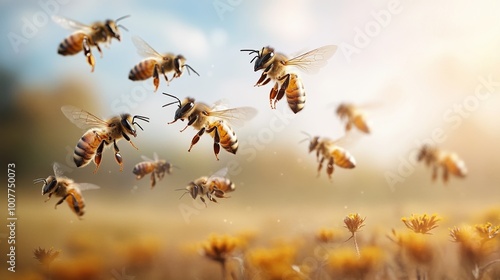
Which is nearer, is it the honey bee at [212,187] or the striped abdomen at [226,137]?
the striped abdomen at [226,137]


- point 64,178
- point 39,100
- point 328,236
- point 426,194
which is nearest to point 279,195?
point 426,194

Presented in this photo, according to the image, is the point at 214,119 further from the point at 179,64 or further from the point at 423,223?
the point at 423,223

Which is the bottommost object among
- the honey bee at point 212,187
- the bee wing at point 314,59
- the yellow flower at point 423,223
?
the honey bee at point 212,187

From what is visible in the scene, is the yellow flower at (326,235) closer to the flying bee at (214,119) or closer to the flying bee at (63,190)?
the flying bee at (214,119)

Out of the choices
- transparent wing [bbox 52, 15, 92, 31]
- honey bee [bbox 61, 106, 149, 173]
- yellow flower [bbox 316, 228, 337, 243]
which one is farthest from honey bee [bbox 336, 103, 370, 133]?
transparent wing [bbox 52, 15, 92, 31]

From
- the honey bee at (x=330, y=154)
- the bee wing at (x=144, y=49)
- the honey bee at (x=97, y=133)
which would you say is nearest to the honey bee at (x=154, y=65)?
the bee wing at (x=144, y=49)

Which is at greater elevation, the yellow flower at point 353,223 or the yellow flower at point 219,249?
the yellow flower at point 353,223

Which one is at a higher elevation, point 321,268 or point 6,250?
point 321,268

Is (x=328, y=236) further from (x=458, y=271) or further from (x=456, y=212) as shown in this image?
(x=456, y=212)
